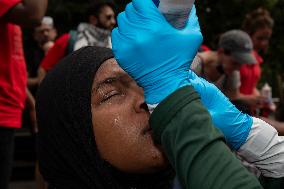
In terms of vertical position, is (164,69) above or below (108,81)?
above

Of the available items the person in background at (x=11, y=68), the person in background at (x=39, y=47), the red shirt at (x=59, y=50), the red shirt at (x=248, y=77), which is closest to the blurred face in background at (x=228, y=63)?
the red shirt at (x=248, y=77)

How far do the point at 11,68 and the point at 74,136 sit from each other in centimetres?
199

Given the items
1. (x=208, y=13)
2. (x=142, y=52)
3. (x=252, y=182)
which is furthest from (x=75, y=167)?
(x=208, y=13)

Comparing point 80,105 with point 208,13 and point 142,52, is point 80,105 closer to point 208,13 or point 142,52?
point 142,52

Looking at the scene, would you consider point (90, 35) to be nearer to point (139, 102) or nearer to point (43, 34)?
point (43, 34)

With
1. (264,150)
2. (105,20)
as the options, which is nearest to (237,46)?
(105,20)

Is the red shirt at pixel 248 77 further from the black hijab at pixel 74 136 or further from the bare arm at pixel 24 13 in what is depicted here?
the black hijab at pixel 74 136

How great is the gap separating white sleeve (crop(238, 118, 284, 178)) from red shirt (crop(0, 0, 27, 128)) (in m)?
1.99

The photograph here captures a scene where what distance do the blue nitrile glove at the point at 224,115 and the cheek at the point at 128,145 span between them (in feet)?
0.77

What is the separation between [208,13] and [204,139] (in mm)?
10287

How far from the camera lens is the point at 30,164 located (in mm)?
7047

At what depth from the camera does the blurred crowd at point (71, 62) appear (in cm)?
328

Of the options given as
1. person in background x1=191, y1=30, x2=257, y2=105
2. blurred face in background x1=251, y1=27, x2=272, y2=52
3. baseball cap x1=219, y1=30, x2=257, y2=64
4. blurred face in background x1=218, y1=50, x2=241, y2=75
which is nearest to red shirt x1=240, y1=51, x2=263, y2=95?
blurred face in background x1=251, y1=27, x2=272, y2=52

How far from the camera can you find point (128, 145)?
4.69ft
